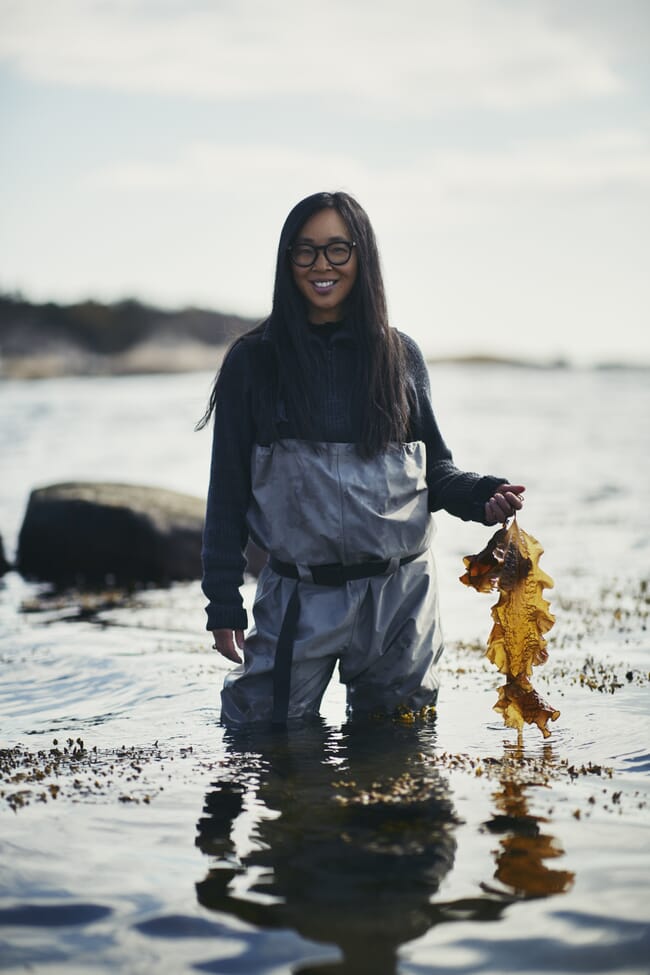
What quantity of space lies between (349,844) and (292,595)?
143cm

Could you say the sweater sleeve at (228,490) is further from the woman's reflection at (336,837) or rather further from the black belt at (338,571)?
the woman's reflection at (336,837)

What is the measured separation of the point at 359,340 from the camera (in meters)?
5.26

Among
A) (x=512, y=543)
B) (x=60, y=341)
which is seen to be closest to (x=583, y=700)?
(x=512, y=543)

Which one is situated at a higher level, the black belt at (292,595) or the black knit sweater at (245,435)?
the black knit sweater at (245,435)

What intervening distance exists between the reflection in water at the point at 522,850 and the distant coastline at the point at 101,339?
64.6 m

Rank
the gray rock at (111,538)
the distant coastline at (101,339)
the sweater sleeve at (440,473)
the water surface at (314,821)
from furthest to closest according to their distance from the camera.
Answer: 1. the distant coastline at (101,339)
2. the gray rock at (111,538)
3. the sweater sleeve at (440,473)
4. the water surface at (314,821)

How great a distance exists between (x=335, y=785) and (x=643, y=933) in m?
1.64

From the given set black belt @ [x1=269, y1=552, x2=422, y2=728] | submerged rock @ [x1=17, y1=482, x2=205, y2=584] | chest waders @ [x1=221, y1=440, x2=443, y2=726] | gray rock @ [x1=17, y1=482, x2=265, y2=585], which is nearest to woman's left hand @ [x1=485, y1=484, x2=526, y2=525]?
chest waders @ [x1=221, y1=440, x2=443, y2=726]

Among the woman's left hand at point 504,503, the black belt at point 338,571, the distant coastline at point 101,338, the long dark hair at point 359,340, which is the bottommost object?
the black belt at point 338,571

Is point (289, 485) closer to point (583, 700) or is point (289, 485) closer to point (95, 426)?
point (583, 700)

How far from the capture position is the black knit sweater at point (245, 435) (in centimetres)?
518

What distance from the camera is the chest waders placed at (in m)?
5.05

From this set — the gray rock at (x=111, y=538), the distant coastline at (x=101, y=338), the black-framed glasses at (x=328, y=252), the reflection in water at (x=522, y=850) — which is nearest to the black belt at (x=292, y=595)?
the reflection in water at (x=522, y=850)

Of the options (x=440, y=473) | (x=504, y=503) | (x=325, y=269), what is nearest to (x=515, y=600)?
(x=504, y=503)
